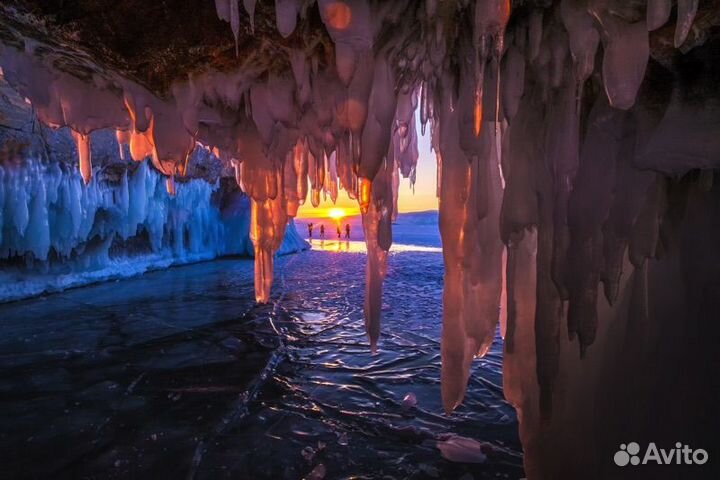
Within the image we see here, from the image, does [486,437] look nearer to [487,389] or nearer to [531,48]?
[487,389]

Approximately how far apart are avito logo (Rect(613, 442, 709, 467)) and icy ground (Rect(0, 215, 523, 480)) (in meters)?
0.72

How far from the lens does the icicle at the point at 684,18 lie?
1.26 meters

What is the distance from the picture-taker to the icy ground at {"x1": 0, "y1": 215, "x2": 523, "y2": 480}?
9.26 ft

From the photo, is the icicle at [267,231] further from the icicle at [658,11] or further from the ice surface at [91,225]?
the ice surface at [91,225]

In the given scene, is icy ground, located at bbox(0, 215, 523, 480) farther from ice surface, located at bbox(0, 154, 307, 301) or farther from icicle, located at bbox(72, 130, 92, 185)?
icicle, located at bbox(72, 130, 92, 185)

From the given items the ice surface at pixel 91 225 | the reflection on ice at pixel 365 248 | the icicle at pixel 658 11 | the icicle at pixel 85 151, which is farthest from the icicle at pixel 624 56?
the reflection on ice at pixel 365 248

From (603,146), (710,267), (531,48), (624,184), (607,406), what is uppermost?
(531,48)

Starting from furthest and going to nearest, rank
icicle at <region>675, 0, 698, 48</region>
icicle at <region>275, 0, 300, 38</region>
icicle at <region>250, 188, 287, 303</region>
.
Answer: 1. icicle at <region>250, 188, 287, 303</region>
2. icicle at <region>275, 0, 300, 38</region>
3. icicle at <region>675, 0, 698, 48</region>

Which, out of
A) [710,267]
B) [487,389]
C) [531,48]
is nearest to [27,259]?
[487,389]

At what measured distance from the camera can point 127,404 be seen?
368 centimetres

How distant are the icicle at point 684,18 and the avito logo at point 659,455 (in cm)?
220

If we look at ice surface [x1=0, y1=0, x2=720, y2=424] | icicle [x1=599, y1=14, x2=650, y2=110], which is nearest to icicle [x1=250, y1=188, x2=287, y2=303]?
ice surface [x1=0, y1=0, x2=720, y2=424]

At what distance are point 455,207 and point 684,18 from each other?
1.41 m

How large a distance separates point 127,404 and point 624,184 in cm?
446
